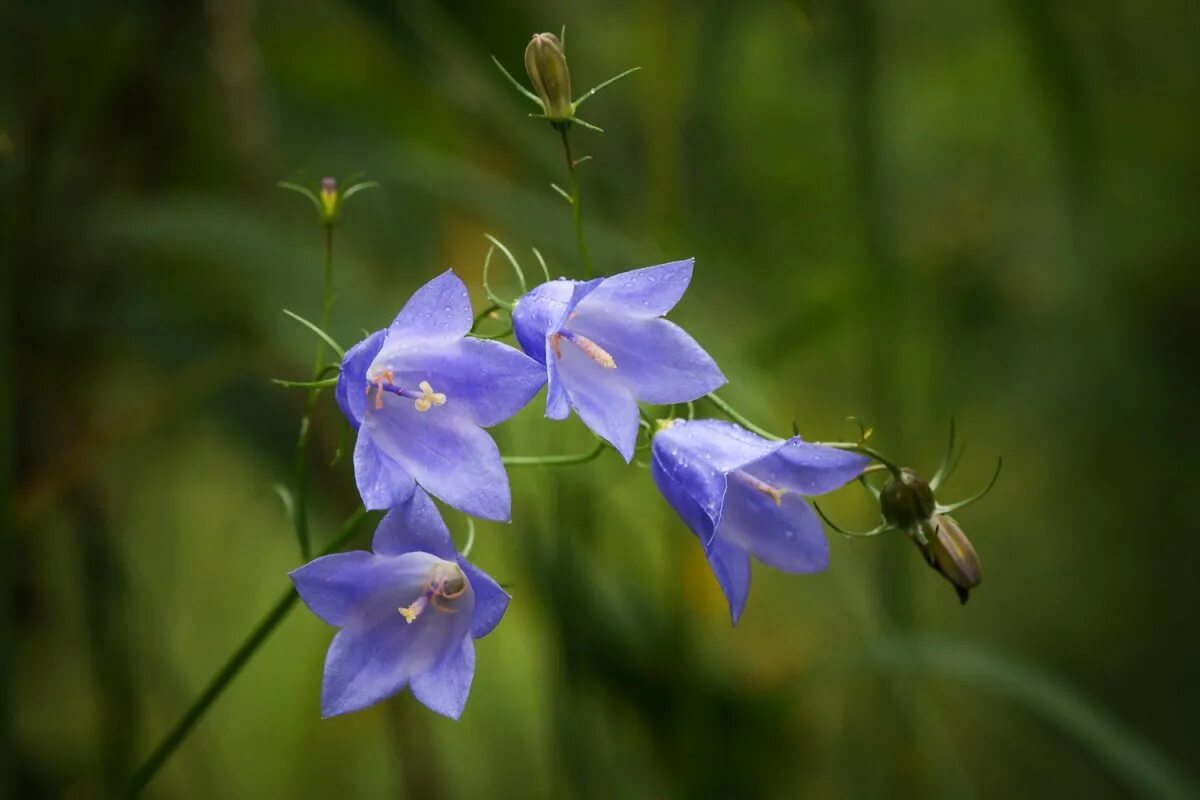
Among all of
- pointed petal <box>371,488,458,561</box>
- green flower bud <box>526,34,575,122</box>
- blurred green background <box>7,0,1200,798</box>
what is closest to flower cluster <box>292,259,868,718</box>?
pointed petal <box>371,488,458,561</box>

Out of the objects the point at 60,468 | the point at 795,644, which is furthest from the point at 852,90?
the point at 795,644

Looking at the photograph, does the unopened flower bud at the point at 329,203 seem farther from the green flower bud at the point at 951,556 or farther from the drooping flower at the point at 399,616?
the green flower bud at the point at 951,556

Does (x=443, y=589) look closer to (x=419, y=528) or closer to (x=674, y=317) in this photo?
(x=419, y=528)

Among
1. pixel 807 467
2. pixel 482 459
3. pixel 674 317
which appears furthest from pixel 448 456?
pixel 674 317

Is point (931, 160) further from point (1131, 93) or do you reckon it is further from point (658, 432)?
point (658, 432)

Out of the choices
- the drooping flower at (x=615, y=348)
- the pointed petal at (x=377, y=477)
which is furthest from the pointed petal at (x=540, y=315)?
the pointed petal at (x=377, y=477)

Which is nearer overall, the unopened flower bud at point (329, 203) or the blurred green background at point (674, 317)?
the unopened flower bud at point (329, 203)

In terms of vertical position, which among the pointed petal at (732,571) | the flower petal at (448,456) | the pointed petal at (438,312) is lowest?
the pointed petal at (732,571)

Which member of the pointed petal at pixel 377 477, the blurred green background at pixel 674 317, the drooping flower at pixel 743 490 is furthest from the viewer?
the blurred green background at pixel 674 317
